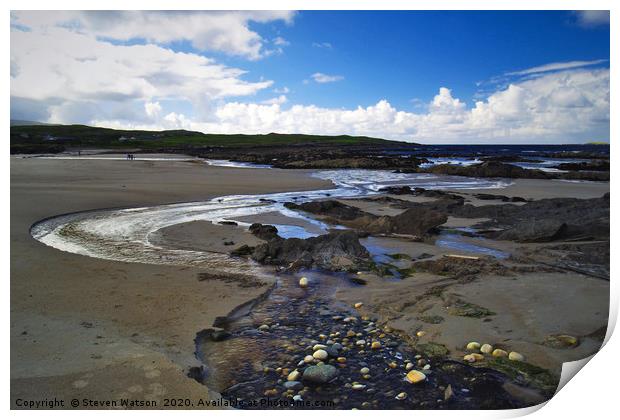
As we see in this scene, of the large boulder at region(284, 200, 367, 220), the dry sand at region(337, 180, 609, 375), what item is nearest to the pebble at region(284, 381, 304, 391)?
the dry sand at region(337, 180, 609, 375)

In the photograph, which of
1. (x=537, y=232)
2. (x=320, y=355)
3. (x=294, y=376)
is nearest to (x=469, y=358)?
(x=320, y=355)

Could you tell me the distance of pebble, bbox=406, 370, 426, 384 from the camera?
13.0ft

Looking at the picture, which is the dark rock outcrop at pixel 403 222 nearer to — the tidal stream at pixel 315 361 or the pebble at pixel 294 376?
the tidal stream at pixel 315 361

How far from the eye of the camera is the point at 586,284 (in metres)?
5.98

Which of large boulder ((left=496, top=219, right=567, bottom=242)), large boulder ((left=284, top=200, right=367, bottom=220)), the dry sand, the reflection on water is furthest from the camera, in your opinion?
large boulder ((left=284, top=200, right=367, bottom=220))

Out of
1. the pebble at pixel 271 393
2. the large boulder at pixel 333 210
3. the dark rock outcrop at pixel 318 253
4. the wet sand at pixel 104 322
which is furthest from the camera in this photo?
the large boulder at pixel 333 210

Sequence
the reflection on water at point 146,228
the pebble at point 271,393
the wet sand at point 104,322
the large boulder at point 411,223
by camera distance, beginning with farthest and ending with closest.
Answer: the large boulder at point 411,223 → the reflection on water at point 146,228 → the pebble at point 271,393 → the wet sand at point 104,322

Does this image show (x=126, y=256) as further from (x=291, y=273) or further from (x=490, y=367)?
(x=490, y=367)

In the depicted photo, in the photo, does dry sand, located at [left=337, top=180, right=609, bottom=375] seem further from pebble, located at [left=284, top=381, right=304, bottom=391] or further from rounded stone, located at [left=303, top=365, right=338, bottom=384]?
pebble, located at [left=284, top=381, right=304, bottom=391]

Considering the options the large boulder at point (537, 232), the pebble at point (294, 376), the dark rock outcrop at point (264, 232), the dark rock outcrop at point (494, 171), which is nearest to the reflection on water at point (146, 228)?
the dark rock outcrop at point (264, 232)

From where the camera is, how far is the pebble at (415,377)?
13.0 ft

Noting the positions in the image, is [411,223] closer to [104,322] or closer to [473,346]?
[473,346]

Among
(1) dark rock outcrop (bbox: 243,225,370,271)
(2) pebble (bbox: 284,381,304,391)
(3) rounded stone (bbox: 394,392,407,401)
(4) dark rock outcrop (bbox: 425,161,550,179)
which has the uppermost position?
(4) dark rock outcrop (bbox: 425,161,550,179)

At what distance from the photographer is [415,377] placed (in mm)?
3986
